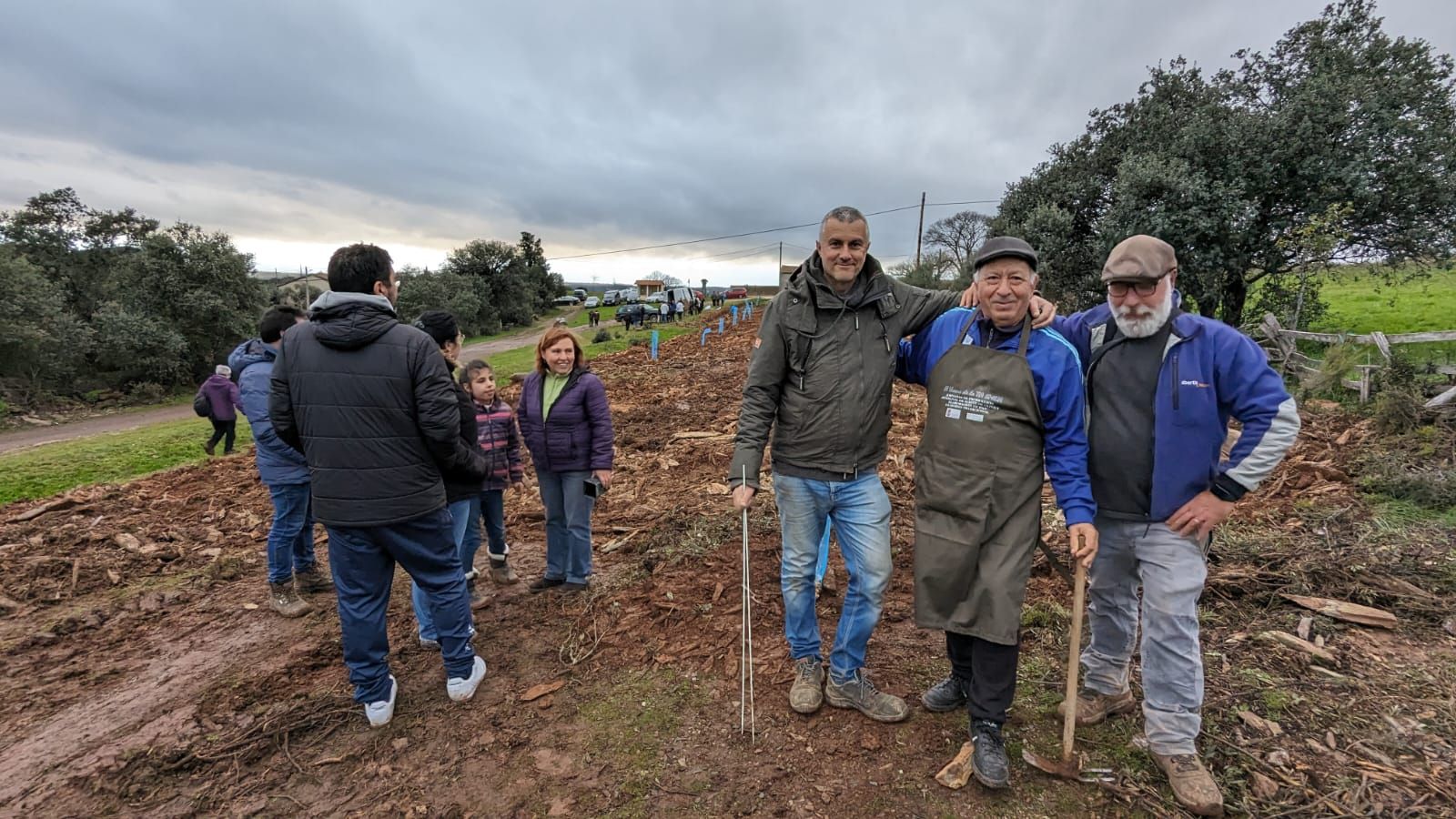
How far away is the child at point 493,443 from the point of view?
4051mm

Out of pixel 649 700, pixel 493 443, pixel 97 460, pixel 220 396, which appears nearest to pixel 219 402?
pixel 220 396

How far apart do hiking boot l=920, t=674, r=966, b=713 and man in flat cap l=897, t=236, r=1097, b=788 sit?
376mm

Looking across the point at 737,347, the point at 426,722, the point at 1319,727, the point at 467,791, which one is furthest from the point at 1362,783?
the point at 737,347

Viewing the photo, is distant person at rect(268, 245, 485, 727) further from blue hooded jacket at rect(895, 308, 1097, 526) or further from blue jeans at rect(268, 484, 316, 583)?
blue hooded jacket at rect(895, 308, 1097, 526)

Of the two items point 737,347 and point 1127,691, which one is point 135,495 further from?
point 737,347

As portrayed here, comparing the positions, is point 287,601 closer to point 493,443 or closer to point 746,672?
point 493,443

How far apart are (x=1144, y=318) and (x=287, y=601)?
5.42 m

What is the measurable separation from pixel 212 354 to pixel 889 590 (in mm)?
30209

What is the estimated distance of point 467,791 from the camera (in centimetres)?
259

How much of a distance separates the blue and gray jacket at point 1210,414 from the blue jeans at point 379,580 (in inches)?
124

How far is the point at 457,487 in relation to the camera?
11.9ft

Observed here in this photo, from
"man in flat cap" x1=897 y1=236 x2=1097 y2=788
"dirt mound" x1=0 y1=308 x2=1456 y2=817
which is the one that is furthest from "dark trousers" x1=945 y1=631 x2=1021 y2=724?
"dirt mound" x1=0 y1=308 x2=1456 y2=817

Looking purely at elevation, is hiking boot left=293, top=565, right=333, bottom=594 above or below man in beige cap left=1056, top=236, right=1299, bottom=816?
below

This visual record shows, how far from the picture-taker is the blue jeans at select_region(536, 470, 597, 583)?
4.14 metres
